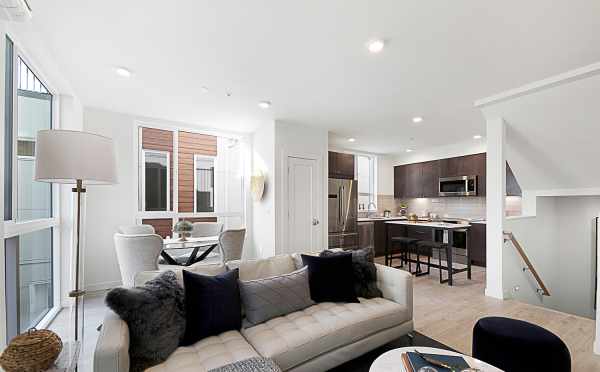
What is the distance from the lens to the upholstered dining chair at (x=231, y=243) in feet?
11.2

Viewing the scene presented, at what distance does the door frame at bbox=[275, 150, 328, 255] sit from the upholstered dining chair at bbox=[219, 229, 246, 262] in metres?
1.06

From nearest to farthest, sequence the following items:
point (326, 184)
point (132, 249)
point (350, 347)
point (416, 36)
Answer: point (350, 347) → point (416, 36) → point (132, 249) → point (326, 184)

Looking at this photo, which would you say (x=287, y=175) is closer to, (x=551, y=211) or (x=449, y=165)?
(x=449, y=165)

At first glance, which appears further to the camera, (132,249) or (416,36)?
(132,249)

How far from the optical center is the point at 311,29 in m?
2.15

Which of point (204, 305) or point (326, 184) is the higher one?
point (326, 184)

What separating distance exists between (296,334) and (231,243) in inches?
70.3

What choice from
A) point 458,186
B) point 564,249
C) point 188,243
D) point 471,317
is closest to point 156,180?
point 188,243

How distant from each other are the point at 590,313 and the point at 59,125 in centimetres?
836

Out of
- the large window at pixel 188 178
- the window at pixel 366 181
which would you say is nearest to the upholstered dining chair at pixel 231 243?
the large window at pixel 188 178

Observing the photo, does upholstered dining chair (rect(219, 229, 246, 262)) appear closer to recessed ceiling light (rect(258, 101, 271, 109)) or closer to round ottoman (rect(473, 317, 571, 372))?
recessed ceiling light (rect(258, 101, 271, 109))

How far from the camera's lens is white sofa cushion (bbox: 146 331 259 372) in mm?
1531

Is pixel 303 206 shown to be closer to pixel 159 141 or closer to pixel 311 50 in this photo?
pixel 159 141

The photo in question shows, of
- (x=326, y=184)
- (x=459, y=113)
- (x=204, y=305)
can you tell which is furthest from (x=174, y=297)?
(x=459, y=113)
